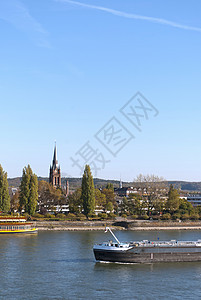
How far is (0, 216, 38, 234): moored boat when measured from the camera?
299 ft

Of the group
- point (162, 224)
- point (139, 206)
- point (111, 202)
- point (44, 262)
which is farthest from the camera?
point (111, 202)

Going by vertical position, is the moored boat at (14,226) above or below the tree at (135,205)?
below

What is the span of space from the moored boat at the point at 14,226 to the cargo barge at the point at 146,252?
40.4 metres

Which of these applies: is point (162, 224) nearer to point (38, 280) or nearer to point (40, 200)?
point (40, 200)

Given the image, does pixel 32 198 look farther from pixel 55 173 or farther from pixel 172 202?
pixel 55 173

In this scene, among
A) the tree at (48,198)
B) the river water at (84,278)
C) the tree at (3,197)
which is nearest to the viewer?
the river water at (84,278)

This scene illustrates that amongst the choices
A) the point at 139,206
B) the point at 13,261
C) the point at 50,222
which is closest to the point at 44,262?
the point at 13,261

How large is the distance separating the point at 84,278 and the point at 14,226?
5035cm

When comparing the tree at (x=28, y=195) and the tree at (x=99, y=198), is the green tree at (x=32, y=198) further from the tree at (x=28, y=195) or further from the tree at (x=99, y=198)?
the tree at (x=99, y=198)

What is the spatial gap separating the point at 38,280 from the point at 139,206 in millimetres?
83462

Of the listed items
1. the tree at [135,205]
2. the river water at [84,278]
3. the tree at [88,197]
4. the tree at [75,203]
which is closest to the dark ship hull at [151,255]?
the river water at [84,278]

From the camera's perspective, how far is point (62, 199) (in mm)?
134250

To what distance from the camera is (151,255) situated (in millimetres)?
54219

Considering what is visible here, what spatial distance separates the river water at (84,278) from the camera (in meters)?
38.8
